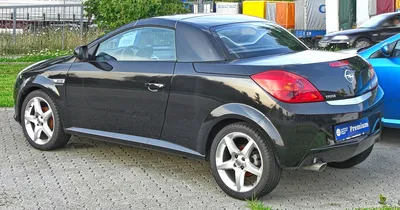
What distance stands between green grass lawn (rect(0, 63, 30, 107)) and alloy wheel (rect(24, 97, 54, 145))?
3.12 meters

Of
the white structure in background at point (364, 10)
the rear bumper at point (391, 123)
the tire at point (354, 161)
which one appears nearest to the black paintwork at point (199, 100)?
the tire at point (354, 161)

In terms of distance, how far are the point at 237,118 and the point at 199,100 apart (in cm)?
43

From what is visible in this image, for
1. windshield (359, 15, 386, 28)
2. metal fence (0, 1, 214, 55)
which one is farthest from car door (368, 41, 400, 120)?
windshield (359, 15, 386, 28)

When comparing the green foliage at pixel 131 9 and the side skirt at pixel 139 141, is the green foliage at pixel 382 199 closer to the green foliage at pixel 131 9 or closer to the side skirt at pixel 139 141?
the side skirt at pixel 139 141

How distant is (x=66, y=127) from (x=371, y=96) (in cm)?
319

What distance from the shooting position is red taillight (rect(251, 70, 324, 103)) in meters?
5.23

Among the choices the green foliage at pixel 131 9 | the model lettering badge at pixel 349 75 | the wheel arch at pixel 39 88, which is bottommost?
the wheel arch at pixel 39 88

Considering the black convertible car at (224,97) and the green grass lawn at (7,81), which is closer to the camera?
the black convertible car at (224,97)

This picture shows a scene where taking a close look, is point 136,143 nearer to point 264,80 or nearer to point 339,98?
point 264,80

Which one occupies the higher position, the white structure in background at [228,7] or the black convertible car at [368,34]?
the white structure in background at [228,7]

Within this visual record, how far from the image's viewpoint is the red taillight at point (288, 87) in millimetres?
5227

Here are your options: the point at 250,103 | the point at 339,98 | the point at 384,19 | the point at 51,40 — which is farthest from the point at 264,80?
the point at 384,19

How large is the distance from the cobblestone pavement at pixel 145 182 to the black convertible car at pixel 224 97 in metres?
0.27

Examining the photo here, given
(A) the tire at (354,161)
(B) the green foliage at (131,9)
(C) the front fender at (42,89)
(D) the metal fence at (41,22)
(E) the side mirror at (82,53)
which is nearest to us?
(A) the tire at (354,161)
